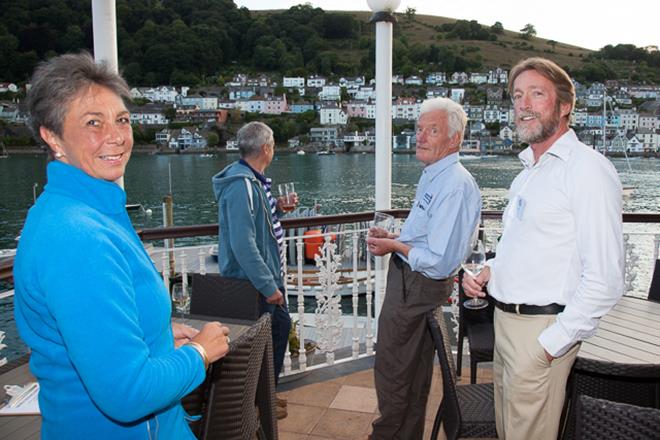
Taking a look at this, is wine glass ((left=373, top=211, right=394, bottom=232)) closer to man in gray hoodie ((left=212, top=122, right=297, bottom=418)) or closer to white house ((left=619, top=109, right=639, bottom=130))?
man in gray hoodie ((left=212, top=122, right=297, bottom=418))

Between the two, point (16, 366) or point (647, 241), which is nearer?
point (16, 366)

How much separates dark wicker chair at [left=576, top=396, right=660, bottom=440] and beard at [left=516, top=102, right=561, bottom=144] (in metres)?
0.80

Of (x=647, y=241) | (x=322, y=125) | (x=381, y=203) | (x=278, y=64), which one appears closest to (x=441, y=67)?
(x=322, y=125)

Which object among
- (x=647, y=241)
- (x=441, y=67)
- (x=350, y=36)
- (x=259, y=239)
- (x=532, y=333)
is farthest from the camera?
(x=350, y=36)

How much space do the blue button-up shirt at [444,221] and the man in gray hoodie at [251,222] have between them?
726 millimetres

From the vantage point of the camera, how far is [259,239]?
2459mm

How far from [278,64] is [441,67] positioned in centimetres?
2245

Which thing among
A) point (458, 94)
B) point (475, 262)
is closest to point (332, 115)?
point (458, 94)

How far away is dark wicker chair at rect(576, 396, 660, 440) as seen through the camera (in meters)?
0.96

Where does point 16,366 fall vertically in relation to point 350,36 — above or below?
below

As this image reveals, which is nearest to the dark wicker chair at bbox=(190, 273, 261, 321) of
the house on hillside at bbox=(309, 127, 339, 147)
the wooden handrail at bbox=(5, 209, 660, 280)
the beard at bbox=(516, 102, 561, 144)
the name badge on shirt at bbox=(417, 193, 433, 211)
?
the wooden handrail at bbox=(5, 209, 660, 280)

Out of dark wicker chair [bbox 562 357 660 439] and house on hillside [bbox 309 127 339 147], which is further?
house on hillside [bbox 309 127 339 147]

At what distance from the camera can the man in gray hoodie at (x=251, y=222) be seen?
2365mm

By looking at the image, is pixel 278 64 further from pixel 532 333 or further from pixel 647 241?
pixel 532 333
